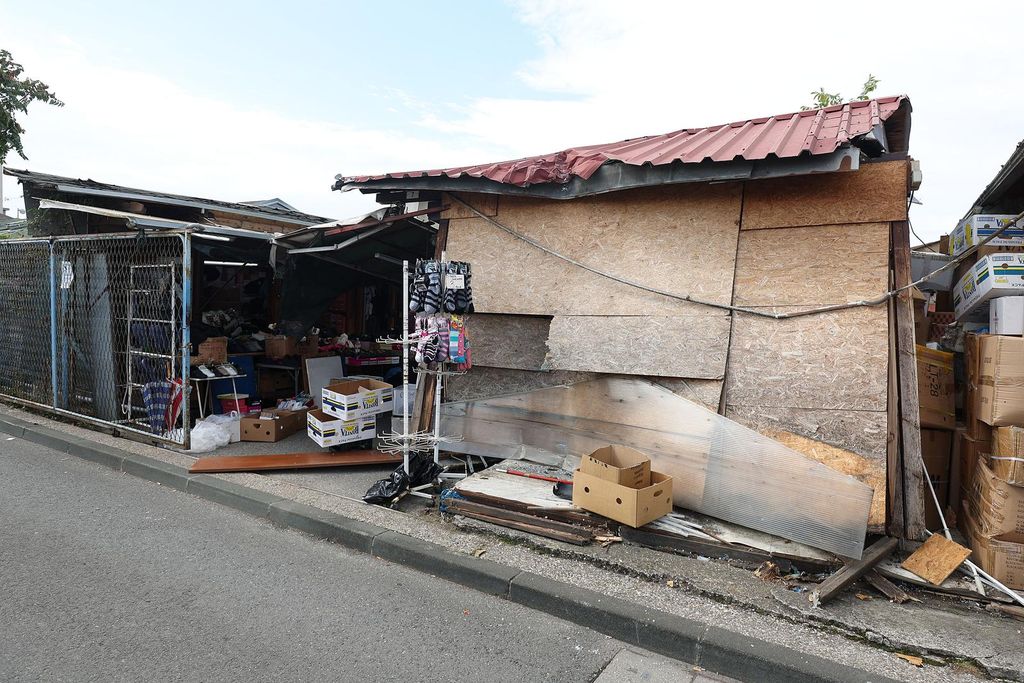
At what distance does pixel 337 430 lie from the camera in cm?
671

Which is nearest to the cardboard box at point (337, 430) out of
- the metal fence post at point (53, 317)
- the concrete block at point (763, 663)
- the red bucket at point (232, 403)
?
the red bucket at point (232, 403)

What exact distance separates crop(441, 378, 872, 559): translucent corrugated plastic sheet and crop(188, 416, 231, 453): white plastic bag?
3.05 m

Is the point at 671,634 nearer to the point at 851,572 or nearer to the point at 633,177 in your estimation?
the point at 851,572

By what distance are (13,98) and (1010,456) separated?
2066cm

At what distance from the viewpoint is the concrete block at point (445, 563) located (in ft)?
13.4

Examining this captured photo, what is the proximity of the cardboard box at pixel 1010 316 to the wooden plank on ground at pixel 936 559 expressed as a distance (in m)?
1.62

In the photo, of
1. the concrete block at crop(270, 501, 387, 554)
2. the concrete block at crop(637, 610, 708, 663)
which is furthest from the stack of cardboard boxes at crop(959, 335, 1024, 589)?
the concrete block at crop(270, 501, 387, 554)

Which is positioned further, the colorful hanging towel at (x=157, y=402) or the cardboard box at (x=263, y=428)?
the cardboard box at (x=263, y=428)

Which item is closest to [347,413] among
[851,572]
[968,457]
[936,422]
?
[851,572]

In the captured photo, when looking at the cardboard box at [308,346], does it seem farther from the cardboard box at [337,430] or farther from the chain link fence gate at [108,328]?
the cardboard box at [337,430]

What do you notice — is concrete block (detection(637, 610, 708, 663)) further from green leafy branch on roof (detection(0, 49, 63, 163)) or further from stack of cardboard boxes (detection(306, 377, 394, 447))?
green leafy branch on roof (detection(0, 49, 63, 163))

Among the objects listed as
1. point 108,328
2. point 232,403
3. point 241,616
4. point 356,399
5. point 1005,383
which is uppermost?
point 1005,383

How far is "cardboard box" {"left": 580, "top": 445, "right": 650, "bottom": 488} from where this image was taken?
171 inches

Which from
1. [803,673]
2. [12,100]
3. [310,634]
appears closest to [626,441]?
[803,673]
